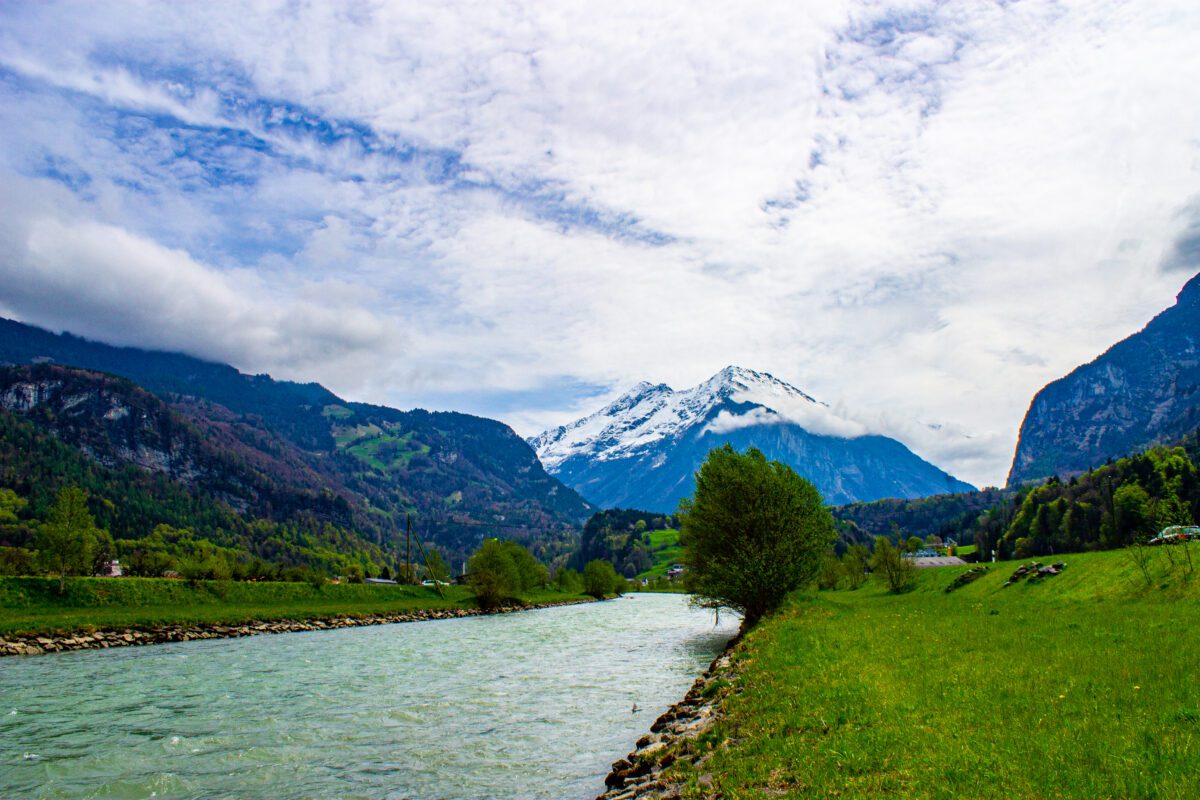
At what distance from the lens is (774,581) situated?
60.1m

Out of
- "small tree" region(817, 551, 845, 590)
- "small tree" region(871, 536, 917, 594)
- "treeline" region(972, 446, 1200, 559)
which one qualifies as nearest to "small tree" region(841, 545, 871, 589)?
"small tree" region(817, 551, 845, 590)

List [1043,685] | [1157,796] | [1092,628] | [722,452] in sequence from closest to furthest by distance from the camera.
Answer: [1157,796] → [1043,685] → [1092,628] → [722,452]

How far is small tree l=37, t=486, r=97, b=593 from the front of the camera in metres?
82.3

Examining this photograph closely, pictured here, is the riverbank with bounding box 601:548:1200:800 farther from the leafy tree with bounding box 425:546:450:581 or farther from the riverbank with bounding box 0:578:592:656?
the leafy tree with bounding box 425:546:450:581

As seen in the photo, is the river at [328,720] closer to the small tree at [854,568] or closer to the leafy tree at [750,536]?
the leafy tree at [750,536]

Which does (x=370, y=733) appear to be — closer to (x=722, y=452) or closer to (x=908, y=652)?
(x=908, y=652)

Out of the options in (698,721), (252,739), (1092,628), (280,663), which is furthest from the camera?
(280,663)

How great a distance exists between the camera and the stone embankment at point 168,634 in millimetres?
59062

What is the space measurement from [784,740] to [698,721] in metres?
7.27

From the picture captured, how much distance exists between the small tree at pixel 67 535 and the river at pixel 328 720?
30260 mm

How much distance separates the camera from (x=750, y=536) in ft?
198

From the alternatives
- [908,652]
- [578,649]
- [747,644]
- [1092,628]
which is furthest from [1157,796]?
[578,649]

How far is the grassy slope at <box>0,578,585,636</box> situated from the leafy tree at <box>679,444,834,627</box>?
59950 mm

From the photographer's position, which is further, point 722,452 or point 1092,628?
point 722,452
